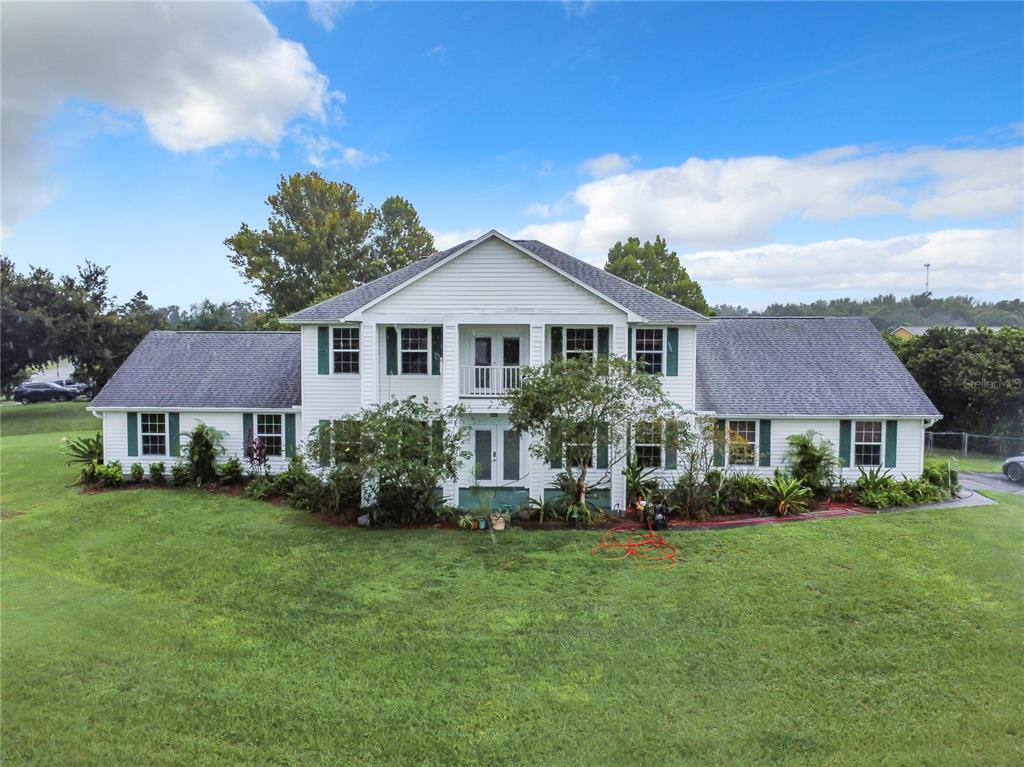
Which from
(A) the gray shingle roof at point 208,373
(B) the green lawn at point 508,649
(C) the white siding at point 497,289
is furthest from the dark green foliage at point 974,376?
(A) the gray shingle roof at point 208,373

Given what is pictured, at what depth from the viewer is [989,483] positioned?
59.4 feet

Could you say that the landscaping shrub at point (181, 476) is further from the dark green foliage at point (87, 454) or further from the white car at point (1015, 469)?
the white car at point (1015, 469)

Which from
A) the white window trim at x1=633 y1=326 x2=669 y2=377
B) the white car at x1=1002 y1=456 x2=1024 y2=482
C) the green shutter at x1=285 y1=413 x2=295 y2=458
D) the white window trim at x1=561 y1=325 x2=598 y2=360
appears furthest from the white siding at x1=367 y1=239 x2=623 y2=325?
the white car at x1=1002 y1=456 x2=1024 y2=482

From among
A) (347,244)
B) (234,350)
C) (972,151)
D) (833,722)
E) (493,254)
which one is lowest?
(833,722)

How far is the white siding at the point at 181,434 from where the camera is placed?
57.0 feet

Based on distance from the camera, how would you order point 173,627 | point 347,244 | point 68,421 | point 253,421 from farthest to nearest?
point 347,244 → point 68,421 → point 253,421 → point 173,627

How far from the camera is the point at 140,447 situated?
1756 centimetres

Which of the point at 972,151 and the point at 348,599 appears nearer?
the point at 348,599

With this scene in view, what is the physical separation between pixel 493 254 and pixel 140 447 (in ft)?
42.4

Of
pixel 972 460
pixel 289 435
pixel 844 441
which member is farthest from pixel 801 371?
pixel 289 435

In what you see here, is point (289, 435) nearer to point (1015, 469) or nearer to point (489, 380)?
point (489, 380)

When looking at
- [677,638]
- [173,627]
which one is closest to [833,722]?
[677,638]

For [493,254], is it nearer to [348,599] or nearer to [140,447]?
[348,599]

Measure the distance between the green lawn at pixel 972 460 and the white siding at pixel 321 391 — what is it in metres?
22.2
